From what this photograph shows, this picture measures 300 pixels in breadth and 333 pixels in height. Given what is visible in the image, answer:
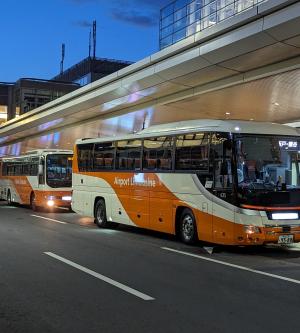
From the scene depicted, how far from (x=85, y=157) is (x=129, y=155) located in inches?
137

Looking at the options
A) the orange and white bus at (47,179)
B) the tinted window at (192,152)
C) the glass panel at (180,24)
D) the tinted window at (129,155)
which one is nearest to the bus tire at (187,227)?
the tinted window at (192,152)

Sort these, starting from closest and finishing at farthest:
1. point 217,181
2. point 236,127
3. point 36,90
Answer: point 236,127 < point 217,181 < point 36,90

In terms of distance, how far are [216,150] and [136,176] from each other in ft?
13.5

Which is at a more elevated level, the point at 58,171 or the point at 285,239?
the point at 58,171

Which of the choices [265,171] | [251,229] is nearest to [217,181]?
[265,171]

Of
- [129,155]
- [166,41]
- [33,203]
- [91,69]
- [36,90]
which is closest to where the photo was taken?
[129,155]

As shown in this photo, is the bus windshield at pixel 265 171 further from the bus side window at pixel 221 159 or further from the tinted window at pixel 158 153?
the tinted window at pixel 158 153

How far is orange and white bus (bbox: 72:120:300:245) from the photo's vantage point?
487 inches

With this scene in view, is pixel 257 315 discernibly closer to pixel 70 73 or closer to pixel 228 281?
pixel 228 281

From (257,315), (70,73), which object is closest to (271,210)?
(257,315)

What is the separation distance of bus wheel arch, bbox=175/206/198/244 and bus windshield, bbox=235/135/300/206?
1970 mm

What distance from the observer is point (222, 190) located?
12875 mm

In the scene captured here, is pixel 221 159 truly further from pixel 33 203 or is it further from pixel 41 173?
pixel 33 203

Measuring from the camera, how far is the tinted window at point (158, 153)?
1511 cm
